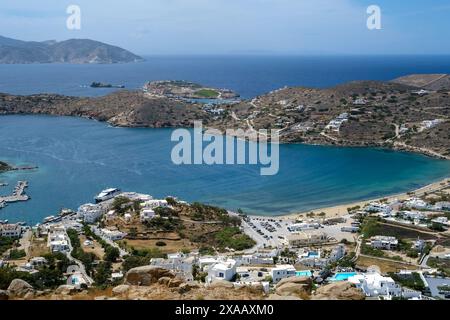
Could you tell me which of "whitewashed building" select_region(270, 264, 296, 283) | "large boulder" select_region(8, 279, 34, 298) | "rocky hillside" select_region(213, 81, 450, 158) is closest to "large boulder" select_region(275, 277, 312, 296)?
"large boulder" select_region(8, 279, 34, 298)

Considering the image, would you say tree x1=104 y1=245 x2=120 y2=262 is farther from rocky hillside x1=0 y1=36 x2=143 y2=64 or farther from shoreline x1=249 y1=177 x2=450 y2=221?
rocky hillside x1=0 y1=36 x2=143 y2=64

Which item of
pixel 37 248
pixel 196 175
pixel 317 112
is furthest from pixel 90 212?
pixel 317 112

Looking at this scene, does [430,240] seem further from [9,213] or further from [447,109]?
[447,109]

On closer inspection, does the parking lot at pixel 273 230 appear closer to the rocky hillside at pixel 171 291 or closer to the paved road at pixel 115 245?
the paved road at pixel 115 245

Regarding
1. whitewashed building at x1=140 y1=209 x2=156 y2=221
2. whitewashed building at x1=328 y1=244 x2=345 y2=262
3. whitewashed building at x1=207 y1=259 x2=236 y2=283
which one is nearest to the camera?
whitewashed building at x1=207 y1=259 x2=236 y2=283

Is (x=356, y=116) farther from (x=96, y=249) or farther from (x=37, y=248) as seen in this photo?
(x=37, y=248)
